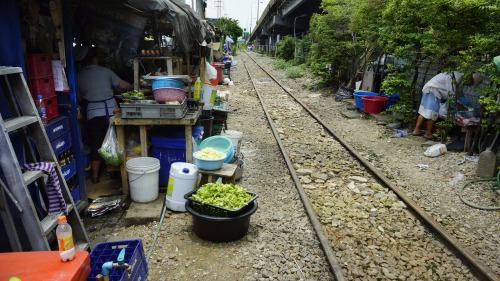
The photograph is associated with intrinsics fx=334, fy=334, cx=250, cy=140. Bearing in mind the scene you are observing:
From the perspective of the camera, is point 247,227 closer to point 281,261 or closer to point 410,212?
point 281,261

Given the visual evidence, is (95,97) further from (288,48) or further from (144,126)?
(288,48)

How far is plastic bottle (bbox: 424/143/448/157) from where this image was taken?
7.38 meters

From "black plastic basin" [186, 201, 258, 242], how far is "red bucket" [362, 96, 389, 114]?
8215 mm

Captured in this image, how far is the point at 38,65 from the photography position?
3840 millimetres

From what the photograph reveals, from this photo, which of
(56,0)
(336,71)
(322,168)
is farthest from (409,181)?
(336,71)

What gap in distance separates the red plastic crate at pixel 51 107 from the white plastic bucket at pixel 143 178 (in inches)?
45.6

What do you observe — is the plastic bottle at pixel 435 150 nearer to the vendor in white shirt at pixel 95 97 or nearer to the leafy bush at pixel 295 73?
the vendor in white shirt at pixel 95 97

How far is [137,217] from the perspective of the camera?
4.52 metres

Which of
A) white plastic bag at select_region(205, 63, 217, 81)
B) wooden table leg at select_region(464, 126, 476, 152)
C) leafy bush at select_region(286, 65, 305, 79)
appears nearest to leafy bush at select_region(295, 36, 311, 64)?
leafy bush at select_region(286, 65, 305, 79)

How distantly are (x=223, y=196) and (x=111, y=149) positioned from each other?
1.95m

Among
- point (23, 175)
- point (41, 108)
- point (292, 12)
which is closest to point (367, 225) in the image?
point (23, 175)

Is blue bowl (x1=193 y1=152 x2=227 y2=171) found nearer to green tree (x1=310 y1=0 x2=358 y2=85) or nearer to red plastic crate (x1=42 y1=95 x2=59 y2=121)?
red plastic crate (x1=42 y1=95 x2=59 y2=121)

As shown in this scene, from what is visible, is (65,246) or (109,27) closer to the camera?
(65,246)

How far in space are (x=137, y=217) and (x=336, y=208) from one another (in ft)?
9.69
